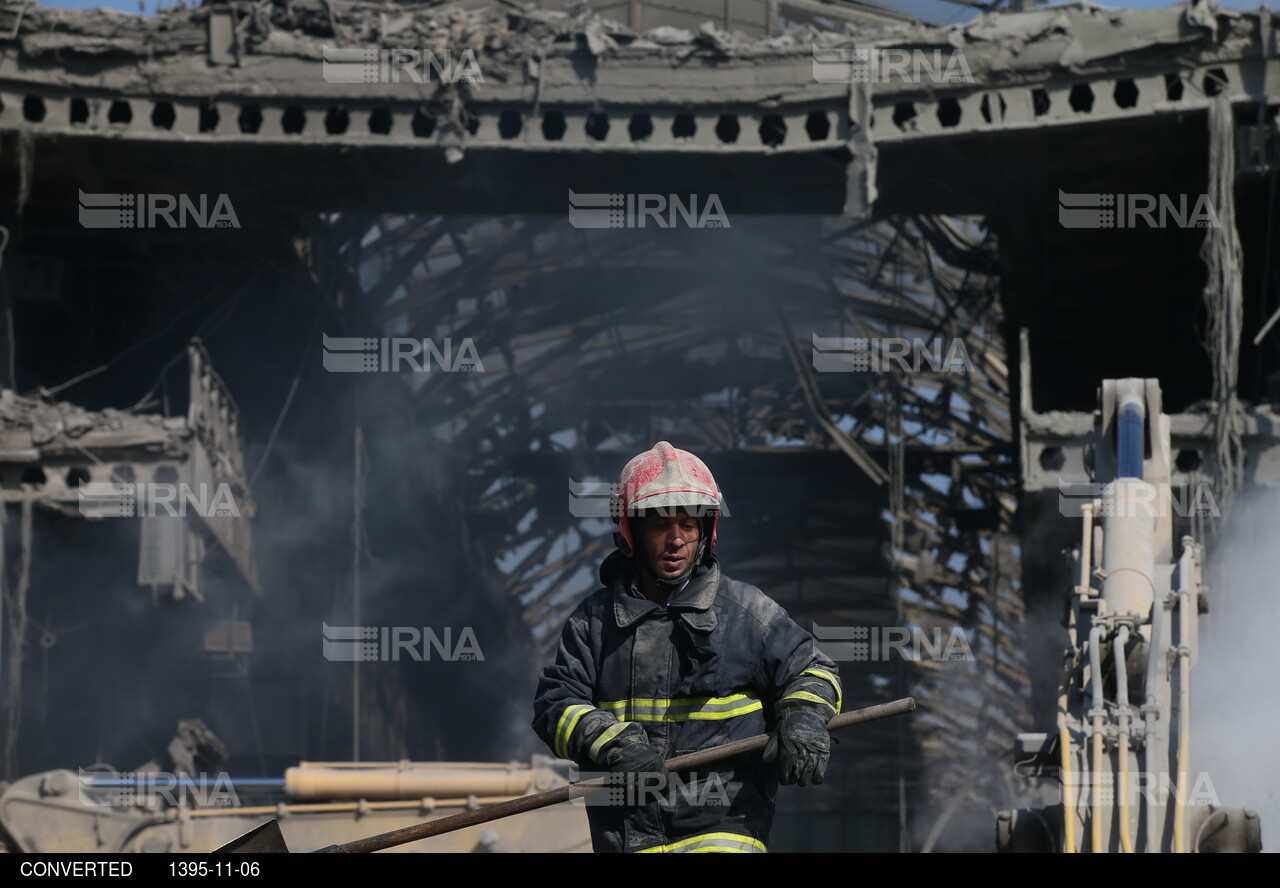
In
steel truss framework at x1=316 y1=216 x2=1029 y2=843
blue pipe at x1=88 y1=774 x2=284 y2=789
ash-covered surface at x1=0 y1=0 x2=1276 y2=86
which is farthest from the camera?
steel truss framework at x1=316 y1=216 x2=1029 y2=843

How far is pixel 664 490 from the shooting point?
6.96 metres

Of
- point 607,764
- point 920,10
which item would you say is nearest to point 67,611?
point 920,10

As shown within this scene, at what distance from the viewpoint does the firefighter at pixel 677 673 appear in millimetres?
6812

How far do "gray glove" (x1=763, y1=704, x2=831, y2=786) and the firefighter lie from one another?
0.06 ft

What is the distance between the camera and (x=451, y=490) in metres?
32.7

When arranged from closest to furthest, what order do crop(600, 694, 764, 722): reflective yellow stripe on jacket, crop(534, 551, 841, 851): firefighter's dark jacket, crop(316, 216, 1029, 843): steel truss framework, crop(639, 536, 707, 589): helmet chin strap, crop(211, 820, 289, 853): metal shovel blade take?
crop(211, 820, 289, 853): metal shovel blade → crop(534, 551, 841, 851): firefighter's dark jacket → crop(600, 694, 764, 722): reflective yellow stripe on jacket → crop(639, 536, 707, 589): helmet chin strap → crop(316, 216, 1029, 843): steel truss framework

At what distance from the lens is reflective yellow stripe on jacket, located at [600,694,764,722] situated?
693 centimetres

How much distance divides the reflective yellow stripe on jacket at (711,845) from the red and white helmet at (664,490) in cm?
102

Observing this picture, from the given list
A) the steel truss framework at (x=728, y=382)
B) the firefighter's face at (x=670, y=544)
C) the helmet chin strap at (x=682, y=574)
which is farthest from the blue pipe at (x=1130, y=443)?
the steel truss framework at (x=728, y=382)

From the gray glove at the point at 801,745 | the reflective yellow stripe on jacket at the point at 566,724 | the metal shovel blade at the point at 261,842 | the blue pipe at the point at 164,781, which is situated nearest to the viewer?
the metal shovel blade at the point at 261,842

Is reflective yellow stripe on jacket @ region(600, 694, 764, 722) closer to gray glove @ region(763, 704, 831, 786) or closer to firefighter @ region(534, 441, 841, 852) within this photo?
firefighter @ region(534, 441, 841, 852)

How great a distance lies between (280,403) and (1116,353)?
11433 millimetres

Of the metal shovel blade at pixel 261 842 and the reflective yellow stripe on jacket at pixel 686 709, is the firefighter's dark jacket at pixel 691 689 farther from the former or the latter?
the metal shovel blade at pixel 261 842

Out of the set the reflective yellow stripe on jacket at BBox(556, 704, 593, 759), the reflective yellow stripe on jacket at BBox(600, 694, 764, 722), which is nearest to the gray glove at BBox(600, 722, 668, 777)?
the reflective yellow stripe on jacket at BBox(556, 704, 593, 759)
